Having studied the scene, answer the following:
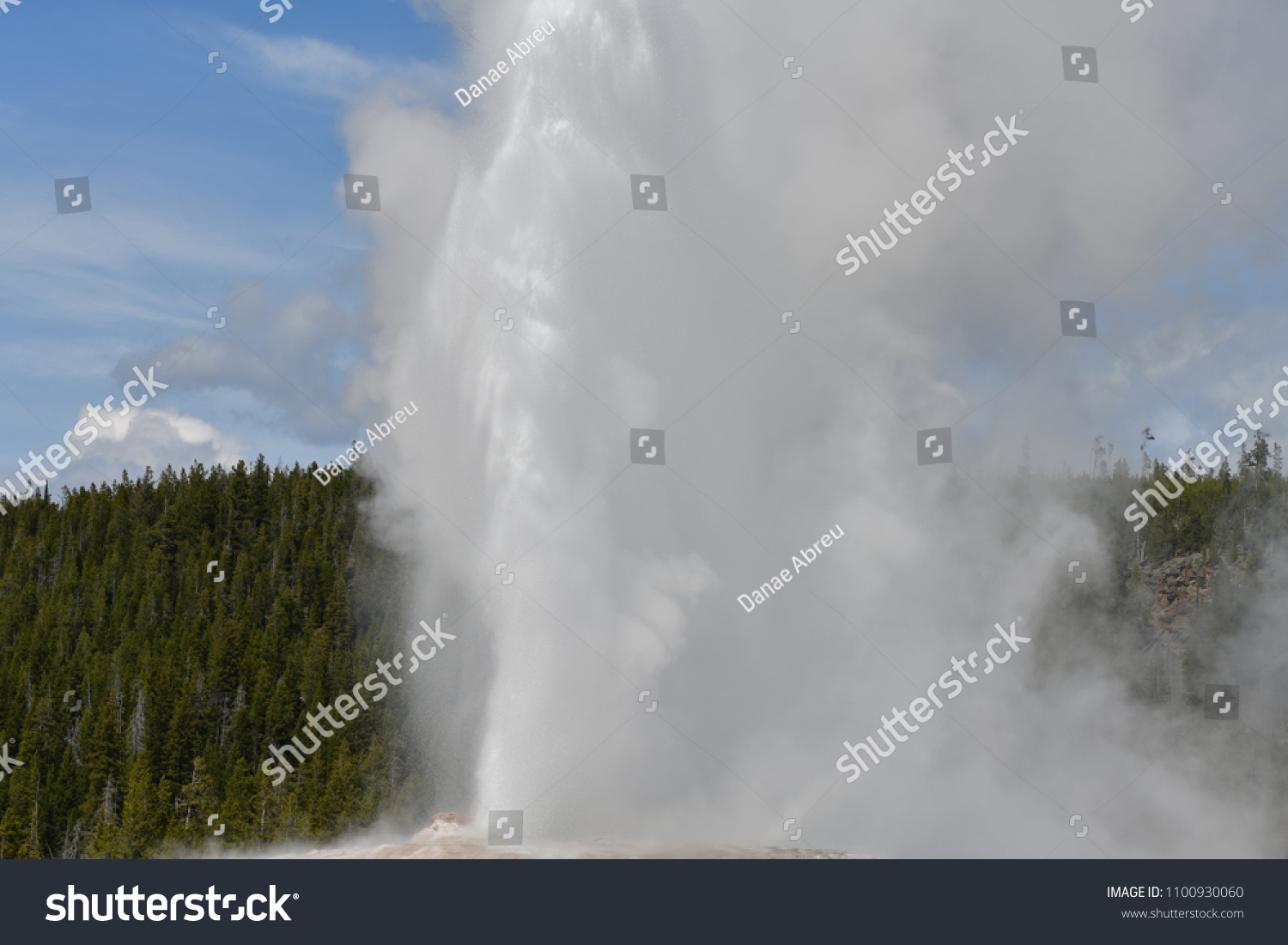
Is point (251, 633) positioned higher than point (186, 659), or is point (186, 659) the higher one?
point (251, 633)

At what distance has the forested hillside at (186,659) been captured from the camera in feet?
226

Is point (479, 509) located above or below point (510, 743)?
above

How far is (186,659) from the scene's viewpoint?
84.4 m

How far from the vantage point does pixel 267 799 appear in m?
69.4

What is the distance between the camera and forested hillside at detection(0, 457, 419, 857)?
6881cm

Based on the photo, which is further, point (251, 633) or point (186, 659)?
point (251, 633)

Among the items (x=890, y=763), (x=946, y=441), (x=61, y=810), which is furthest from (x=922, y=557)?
(x=61, y=810)

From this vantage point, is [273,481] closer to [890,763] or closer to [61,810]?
[61,810]

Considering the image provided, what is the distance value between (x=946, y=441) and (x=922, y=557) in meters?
11.2
